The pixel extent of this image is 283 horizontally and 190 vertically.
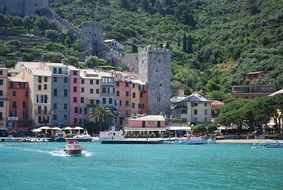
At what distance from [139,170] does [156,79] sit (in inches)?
2452


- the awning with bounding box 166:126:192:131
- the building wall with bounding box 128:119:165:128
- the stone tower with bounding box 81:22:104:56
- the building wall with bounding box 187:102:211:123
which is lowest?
the awning with bounding box 166:126:192:131

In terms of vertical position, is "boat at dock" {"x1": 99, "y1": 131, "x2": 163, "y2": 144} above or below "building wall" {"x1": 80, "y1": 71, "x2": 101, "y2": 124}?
below

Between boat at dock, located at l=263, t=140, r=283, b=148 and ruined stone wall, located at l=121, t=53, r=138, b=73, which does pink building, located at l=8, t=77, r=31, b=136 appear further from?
boat at dock, located at l=263, t=140, r=283, b=148

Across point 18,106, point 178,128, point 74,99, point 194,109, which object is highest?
point 74,99

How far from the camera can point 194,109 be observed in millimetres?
114438

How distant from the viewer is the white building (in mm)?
114125

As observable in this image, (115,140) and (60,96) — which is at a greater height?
(60,96)

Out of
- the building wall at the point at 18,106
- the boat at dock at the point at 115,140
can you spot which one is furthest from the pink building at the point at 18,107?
the boat at dock at the point at 115,140

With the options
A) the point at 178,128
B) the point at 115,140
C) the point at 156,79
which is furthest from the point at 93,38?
the point at 115,140

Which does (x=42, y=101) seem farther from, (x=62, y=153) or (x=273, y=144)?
(x=273, y=144)

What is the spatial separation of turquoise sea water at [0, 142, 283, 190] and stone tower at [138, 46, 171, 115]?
1584 inches

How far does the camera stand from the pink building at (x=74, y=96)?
356 feet

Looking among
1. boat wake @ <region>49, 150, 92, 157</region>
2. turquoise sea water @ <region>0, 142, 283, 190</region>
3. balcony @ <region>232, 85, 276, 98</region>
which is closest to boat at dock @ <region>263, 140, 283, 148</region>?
turquoise sea water @ <region>0, 142, 283, 190</region>

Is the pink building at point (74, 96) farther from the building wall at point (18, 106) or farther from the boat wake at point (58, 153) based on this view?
the boat wake at point (58, 153)
